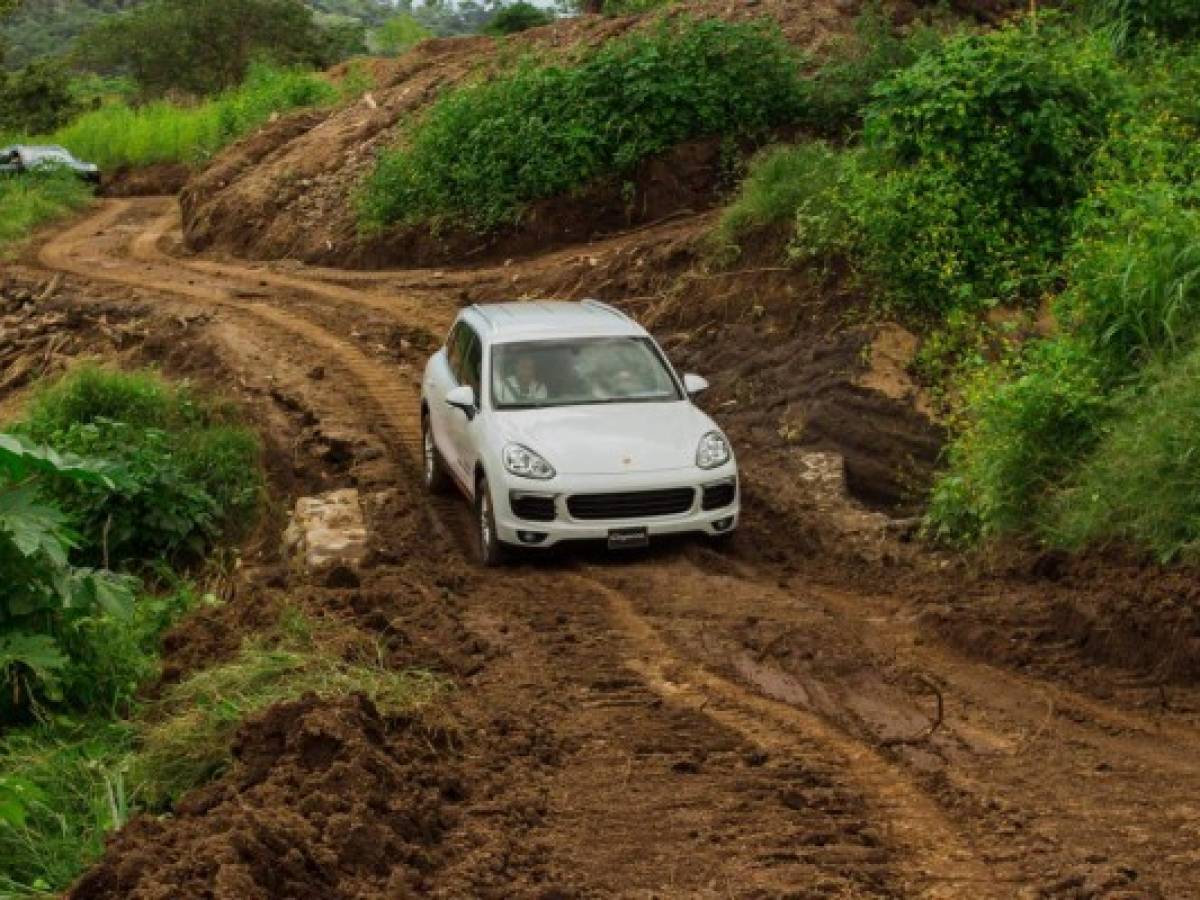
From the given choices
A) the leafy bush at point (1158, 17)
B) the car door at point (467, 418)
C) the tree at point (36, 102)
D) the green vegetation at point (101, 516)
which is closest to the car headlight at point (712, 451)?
the car door at point (467, 418)

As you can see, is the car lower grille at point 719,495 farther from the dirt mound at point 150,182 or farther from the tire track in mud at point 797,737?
the dirt mound at point 150,182

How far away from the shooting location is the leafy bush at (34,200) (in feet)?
99.6

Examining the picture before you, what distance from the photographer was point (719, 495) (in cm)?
1132

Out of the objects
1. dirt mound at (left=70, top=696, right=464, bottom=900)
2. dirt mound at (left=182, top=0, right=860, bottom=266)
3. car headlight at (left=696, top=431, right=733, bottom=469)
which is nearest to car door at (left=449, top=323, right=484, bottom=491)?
car headlight at (left=696, top=431, right=733, bottom=469)

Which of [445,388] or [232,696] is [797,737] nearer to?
[232,696]

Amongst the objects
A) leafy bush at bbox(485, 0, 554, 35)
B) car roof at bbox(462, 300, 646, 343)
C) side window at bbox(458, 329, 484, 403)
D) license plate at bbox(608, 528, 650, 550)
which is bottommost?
leafy bush at bbox(485, 0, 554, 35)

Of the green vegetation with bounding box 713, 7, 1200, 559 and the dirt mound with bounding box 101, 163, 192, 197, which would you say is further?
the dirt mound with bounding box 101, 163, 192, 197

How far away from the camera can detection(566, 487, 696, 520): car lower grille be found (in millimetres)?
11047

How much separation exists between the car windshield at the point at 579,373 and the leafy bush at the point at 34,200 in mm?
18570

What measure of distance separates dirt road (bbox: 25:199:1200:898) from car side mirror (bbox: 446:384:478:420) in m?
0.96

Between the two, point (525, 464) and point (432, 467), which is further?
point (432, 467)

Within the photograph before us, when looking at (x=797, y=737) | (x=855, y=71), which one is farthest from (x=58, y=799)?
(x=855, y=71)

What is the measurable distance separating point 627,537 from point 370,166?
16148mm

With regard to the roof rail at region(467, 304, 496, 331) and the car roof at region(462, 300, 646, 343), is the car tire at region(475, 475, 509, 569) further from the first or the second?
the roof rail at region(467, 304, 496, 331)
